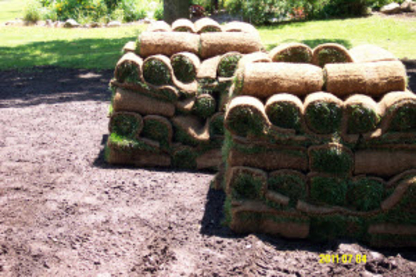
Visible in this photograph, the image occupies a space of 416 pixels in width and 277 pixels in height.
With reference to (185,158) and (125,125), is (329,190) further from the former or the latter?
(125,125)

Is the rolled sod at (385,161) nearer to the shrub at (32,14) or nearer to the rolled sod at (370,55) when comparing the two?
the rolled sod at (370,55)

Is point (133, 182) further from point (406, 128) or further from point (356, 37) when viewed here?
point (356, 37)

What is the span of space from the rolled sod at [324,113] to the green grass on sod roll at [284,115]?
88 mm

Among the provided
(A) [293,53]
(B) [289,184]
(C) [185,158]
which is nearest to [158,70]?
(C) [185,158]

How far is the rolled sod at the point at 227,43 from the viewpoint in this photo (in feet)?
18.4

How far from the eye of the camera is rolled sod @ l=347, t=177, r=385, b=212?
3.79 m

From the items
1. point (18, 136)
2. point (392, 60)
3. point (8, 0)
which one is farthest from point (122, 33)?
point (8, 0)

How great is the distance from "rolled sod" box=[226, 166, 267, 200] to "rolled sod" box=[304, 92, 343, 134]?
1.97 ft

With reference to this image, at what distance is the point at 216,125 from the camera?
551 cm

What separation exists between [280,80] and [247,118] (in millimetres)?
473

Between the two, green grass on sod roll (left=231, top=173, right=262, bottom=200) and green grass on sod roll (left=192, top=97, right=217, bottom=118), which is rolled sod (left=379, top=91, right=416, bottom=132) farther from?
green grass on sod roll (left=192, top=97, right=217, bottom=118)
